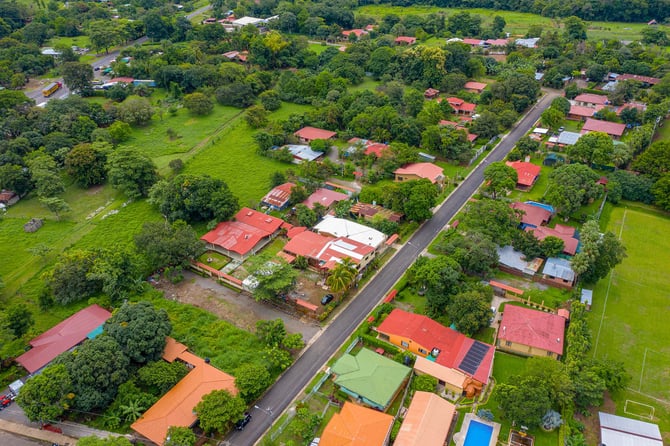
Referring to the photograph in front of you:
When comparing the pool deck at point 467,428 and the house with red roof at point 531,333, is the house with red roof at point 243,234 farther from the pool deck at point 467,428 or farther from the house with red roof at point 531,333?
the pool deck at point 467,428

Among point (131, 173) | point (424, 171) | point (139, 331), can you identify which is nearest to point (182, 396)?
point (139, 331)

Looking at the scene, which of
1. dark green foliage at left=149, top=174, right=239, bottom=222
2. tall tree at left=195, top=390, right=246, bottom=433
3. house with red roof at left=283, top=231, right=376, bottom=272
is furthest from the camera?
dark green foliage at left=149, top=174, right=239, bottom=222

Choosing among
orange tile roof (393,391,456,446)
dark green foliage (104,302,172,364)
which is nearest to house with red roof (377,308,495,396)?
orange tile roof (393,391,456,446)

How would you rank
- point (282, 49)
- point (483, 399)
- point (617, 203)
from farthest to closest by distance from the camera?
point (282, 49)
point (617, 203)
point (483, 399)

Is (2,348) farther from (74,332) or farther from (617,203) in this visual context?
(617,203)

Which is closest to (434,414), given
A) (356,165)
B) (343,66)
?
(356,165)

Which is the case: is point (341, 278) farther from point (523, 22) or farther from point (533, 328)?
point (523, 22)

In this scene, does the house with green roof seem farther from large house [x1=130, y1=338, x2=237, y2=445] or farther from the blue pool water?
large house [x1=130, y1=338, x2=237, y2=445]
